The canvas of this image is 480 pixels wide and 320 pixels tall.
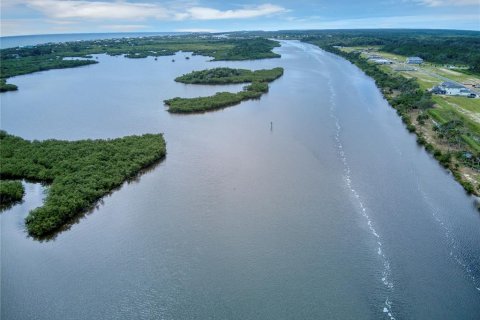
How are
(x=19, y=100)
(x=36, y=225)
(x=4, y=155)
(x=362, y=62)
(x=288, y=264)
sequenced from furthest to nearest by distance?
(x=362, y=62)
(x=19, y=100)
(x=4, y=155)
(x=36, y=225)
(x=288, y=264)

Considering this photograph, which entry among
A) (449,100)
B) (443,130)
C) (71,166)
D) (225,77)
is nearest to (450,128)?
(443,130)

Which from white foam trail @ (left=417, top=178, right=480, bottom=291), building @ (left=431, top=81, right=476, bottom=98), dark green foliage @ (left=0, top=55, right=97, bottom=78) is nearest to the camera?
white foam trail @ (left=417, top=178, right=480, bottom=291)

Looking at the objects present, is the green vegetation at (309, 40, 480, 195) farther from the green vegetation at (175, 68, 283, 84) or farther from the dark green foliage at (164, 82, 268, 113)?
the green vegetation at (175, 68, 283, 84)

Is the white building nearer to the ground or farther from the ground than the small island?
nearer to the ground

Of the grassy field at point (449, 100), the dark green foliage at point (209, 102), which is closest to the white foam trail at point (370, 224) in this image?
the grassy field at point (449, 100)

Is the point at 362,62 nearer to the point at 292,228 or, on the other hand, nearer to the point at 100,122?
the point at 100,122

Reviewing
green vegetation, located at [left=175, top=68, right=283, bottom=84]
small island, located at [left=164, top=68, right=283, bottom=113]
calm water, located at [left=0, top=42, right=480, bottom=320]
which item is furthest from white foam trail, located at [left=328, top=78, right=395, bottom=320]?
green vegetation, located at [left=175, top=68, right=283, bottom=84]

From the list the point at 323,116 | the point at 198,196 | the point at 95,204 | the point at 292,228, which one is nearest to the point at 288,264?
the point at 292,228
